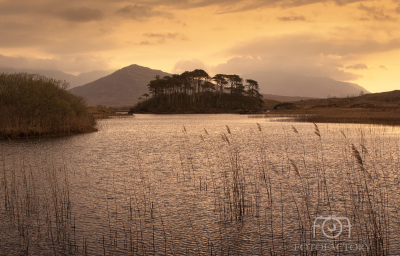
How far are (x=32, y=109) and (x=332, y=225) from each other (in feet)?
120

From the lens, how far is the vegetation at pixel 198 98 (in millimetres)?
126812

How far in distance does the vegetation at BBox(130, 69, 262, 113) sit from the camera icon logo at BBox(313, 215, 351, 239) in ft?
360

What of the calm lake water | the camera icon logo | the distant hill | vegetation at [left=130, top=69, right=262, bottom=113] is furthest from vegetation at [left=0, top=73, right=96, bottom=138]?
the distant hill

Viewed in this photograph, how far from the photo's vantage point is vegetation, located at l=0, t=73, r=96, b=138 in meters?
35.5

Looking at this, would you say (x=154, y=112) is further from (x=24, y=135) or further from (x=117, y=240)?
(x=117, y=240)

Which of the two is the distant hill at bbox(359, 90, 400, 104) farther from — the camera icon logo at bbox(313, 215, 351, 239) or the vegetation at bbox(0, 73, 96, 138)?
the camera icon logo at bbox(313, 215, 351, 239)

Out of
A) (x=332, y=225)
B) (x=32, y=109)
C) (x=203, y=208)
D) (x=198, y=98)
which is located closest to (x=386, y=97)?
(x=198, y=98)

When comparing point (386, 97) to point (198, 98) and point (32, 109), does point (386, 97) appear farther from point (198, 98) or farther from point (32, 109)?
point (32, 109)

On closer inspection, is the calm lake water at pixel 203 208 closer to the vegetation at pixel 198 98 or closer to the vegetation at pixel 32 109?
the vegetation at pixel 32 109

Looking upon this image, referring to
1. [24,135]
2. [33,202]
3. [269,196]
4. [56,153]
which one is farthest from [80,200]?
[24,135]

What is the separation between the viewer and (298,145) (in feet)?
89.3

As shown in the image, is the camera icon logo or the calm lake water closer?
the calm lake water

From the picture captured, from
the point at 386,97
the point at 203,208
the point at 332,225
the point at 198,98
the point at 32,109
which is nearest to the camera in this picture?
the point at 332,225

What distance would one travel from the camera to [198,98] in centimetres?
13300
